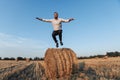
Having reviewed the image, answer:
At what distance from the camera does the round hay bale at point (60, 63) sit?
A: 45.1 feet

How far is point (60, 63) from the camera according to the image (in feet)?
45.3

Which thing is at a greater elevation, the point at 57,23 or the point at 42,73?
the point at 57,23

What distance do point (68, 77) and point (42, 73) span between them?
7.45 feet

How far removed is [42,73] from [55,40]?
61.9 inches

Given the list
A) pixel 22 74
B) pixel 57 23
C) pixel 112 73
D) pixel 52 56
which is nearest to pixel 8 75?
pixel 22 74

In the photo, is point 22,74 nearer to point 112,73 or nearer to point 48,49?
point 48,49

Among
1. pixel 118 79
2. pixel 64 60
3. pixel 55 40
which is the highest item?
pixel 55 40

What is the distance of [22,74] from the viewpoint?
14.4 metres

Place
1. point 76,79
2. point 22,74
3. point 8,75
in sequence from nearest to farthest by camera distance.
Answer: point 76,79, point 8,75, point 22,74

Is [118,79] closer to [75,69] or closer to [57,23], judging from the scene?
[75,69]

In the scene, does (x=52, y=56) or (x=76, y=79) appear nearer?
(x=76, y=79)

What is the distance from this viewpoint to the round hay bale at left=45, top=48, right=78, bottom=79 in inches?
541

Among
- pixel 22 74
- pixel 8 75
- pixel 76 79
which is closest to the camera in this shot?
pixel 76 79

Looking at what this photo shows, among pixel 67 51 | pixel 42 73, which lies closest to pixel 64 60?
pixel 67 51
